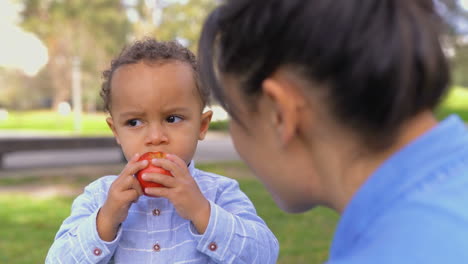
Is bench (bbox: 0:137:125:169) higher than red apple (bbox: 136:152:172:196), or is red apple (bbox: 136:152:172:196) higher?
bench (bbox: 0:137:125:169)

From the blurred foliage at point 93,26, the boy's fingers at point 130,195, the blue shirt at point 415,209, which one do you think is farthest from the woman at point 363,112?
the blurred foliage at point 93,26

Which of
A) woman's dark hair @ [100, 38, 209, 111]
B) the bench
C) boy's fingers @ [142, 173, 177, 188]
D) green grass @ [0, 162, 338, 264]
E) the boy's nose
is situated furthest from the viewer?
the bench

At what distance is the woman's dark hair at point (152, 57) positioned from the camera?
2.04 metres

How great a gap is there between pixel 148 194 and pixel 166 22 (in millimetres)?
25332

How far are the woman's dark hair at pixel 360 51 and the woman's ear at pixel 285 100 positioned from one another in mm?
29

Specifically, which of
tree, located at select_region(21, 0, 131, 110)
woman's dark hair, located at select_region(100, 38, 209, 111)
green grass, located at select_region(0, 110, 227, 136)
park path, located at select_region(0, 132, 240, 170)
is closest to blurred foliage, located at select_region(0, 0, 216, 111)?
tree, located at select_region(21, 0, 131, 110)

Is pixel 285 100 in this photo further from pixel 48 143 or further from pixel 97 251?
pixel 48 143

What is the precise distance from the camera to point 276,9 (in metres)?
1.09

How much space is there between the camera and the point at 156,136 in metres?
1.93

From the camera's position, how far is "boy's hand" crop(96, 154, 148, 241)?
185 cm

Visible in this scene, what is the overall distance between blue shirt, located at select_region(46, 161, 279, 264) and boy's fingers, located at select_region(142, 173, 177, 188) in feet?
0.57

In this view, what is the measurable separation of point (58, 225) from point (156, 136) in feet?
14.9

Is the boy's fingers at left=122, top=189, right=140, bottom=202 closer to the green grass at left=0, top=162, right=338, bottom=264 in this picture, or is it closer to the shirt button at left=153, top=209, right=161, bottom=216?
the shirt button at left=153, top=209, right=161, bottom=216

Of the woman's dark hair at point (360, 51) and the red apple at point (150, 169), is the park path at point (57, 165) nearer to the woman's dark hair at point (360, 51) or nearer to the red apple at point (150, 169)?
the red apple at point (150, 169)
